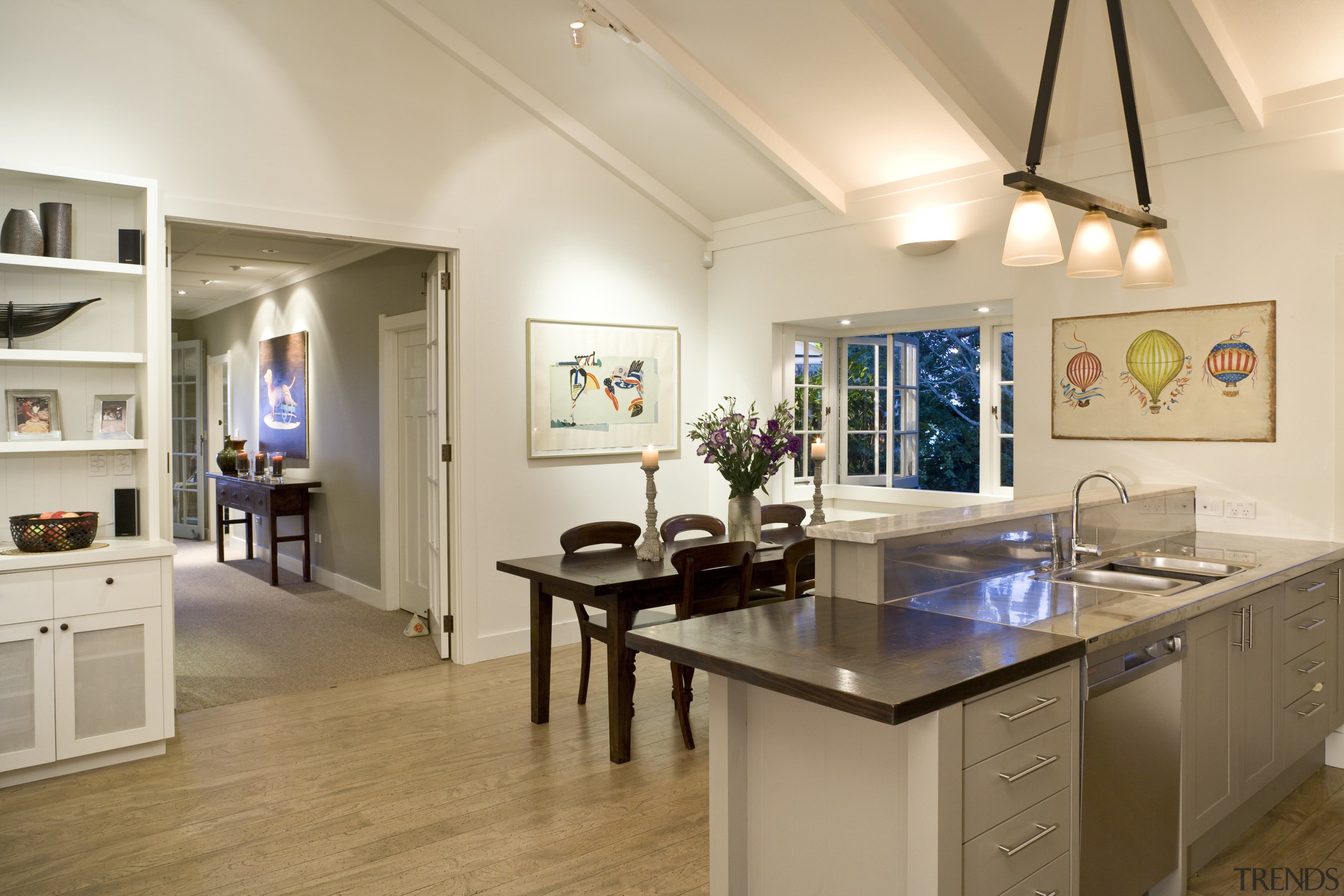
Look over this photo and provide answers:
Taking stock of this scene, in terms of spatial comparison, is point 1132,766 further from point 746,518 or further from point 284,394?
point 284,394

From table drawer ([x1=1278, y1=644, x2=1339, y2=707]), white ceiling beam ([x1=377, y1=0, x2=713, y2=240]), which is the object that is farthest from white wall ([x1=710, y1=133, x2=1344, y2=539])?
white ceiling beam ([x1=377, y1=0, x2=713, y2=240])

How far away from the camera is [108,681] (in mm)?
3408

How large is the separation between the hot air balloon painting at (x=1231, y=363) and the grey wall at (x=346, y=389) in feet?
14.1

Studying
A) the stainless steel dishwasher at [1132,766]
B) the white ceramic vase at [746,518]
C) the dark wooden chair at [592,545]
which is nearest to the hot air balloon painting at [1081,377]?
the white ceramic vase at [746,518]

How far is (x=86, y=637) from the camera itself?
11.0 ft

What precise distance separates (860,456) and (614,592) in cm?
301

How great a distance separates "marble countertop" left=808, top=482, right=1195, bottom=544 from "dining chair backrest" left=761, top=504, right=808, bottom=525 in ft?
5.26

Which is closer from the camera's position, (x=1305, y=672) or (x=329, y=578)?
(x=1305, y=672)

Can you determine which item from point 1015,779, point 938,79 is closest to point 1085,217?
point 938,79

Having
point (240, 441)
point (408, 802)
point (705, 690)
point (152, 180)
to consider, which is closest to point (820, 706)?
point (408, 802)

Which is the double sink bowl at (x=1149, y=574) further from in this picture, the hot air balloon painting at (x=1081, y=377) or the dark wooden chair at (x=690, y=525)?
the dark wooden chair at (x=690, y=525)

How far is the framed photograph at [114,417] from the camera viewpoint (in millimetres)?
3678

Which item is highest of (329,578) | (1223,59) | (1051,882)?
(1223,59)

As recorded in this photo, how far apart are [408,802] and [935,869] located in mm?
2051
